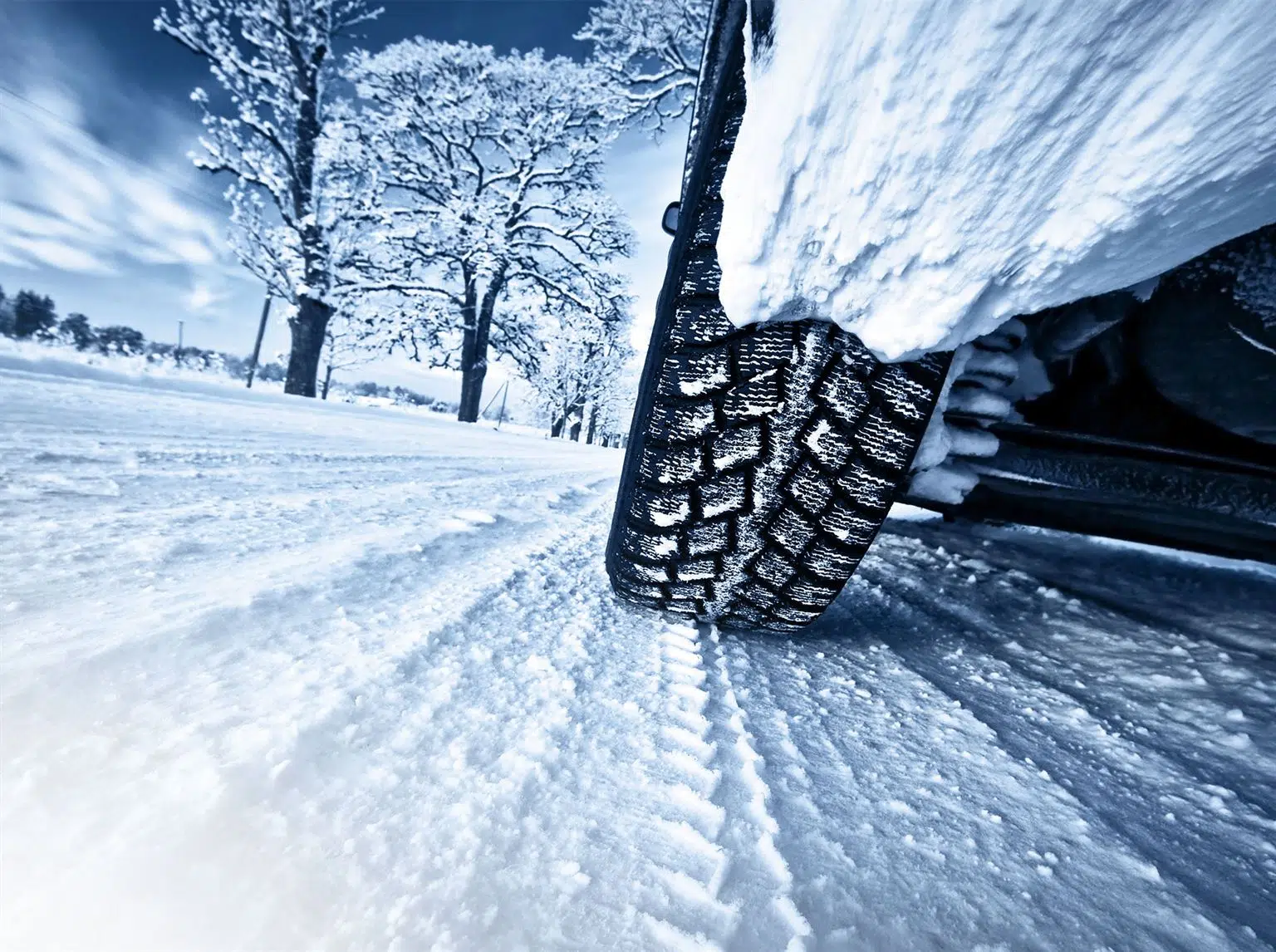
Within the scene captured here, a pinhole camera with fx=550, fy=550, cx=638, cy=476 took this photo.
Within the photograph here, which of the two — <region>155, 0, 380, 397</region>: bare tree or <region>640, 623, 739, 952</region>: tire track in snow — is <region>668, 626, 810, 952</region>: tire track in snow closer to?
<region>640, 623, 739, 952</region>: tire track in snow

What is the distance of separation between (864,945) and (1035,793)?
272 mm

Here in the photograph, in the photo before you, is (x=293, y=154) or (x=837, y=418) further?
(x=293, y=154)

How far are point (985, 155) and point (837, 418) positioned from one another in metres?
0.25

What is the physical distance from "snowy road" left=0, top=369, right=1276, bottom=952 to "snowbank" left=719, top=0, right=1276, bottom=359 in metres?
0.40

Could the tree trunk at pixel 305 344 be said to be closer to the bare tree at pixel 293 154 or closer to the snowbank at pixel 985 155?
the bare tree at pixel 293 154

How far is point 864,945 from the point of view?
318 mm

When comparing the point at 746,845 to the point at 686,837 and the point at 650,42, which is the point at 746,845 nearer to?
the point at 686,837

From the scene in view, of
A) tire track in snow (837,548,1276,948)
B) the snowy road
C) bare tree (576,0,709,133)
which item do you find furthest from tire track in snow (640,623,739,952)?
bare tree (576,0,709,133)

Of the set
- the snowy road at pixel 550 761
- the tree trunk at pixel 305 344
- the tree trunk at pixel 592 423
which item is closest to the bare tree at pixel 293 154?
the tree trunk at pixel 305 344

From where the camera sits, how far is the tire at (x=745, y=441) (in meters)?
0.57

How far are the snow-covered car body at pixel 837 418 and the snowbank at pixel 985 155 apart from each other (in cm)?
5

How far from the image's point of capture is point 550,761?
1.37 ft

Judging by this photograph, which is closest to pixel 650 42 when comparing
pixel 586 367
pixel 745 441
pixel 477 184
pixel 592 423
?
pixel 477 184

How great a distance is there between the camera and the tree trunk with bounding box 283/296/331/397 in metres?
7.70
